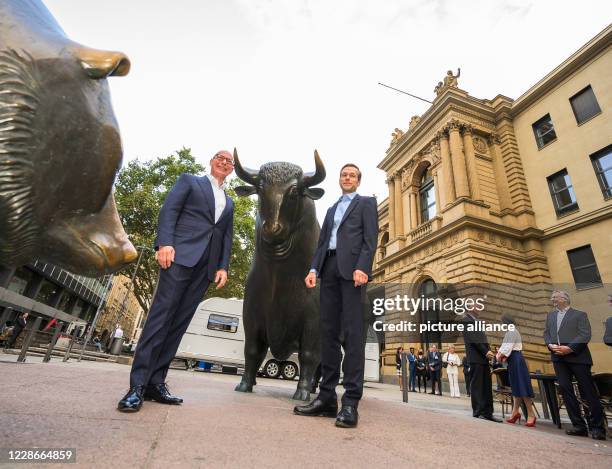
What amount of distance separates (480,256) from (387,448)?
17.5m

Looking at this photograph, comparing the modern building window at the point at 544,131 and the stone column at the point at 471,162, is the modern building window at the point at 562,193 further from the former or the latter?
the stone column at the point at 471,162

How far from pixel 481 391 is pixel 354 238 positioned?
178 inches

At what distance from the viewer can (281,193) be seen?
10.00 feet

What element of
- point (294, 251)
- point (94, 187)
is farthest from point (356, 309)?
point (94, 187)

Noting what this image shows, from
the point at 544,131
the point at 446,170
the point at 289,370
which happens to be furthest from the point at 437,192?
the point at 289,370

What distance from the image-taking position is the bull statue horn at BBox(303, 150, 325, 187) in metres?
3.05

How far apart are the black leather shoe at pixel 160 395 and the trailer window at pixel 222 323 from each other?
1267 cm

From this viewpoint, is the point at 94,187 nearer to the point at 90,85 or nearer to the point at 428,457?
the point at 90,85

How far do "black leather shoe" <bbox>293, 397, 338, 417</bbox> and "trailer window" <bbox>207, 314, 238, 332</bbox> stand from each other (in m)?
12.8

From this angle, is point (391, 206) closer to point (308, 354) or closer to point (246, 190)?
point (308, 354)

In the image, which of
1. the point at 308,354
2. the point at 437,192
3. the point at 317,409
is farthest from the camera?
the point at 437,192

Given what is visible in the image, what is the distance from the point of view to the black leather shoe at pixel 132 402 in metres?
1.85

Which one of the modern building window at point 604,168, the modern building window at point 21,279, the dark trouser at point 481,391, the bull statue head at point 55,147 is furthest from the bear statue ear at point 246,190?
the modern building window at point 21,279

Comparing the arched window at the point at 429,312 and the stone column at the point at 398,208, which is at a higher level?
the stone column at the point at 398,208
